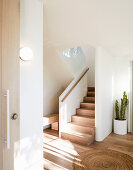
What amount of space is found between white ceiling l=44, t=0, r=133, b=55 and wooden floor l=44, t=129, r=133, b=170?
2318 millimetres

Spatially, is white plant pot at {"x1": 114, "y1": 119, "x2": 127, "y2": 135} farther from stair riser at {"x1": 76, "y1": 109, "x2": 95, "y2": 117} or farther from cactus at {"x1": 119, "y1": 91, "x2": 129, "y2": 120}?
stair riser at {"x1": 76, "y1": 109, "x2": 95, "y2": 117}

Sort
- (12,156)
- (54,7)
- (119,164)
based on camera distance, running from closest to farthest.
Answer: (12,156), (54,7), (119,164)

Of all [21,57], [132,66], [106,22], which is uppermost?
[106,22]

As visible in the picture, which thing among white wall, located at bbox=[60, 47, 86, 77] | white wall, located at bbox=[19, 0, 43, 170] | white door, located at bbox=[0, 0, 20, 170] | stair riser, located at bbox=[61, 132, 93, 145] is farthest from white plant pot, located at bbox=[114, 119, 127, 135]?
white door, located at bbox=[0, 0, 20, 170]

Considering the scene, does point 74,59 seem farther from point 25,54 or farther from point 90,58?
point 25,54

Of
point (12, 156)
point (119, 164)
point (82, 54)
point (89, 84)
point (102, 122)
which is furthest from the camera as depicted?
point (89, 84)

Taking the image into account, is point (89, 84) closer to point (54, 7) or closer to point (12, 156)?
point (54, 7)

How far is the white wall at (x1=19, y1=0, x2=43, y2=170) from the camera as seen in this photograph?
150 cm

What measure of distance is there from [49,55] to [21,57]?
2.36 m

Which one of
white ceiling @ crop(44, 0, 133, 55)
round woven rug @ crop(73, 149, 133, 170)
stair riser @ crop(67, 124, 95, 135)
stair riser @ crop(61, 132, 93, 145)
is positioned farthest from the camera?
stair riser @ crop(67, 124, 95, 135)

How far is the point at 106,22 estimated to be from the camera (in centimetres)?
233

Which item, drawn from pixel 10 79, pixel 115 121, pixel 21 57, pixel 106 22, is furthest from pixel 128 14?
pixel 115 121

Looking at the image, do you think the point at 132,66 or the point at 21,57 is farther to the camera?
the point at 132,66

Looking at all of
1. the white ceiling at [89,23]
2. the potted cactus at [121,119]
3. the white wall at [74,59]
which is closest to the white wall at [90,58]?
the white wall at [74,59]
